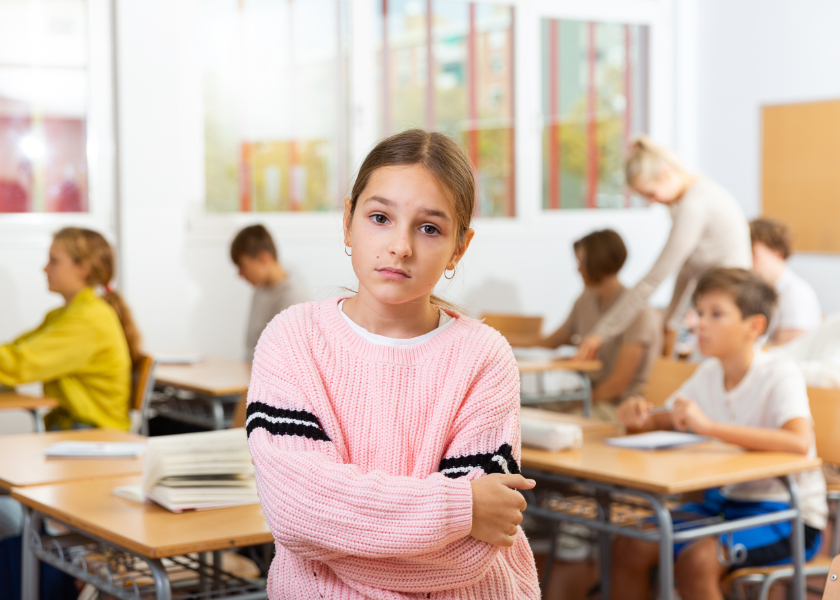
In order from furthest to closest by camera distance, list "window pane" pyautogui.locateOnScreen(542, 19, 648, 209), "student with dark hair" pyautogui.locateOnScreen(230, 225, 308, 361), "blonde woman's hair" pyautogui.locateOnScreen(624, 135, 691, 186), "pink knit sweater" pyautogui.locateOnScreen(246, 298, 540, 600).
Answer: "window pane" pyautogui.locateOnScreen(542, 19, 648, 209) < "student with dark hair" pyautogui.locateOnScreen(230, 225, 308, 361) < "blonde woman's hair" pyautogui.locateOnScreen(624, 135, 691, 186) < "pink knit sweater" pyautogui.locateOnScreen(246, 298, 540, 600)

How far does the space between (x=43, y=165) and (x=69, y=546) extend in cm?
332

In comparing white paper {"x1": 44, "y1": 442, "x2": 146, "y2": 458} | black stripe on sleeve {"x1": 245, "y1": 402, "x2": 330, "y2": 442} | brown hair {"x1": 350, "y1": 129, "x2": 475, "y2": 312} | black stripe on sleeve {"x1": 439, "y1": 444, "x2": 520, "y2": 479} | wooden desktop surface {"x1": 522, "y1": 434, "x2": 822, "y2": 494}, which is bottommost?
wooden desktop surface {"x1": 522, "y1": 434, "x2": 822, "y2": 494}

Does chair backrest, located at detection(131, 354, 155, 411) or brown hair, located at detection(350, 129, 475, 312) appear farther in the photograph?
chair backrest, located at detection(131, 354, 155, 411)

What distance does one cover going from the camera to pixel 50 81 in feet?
15.9

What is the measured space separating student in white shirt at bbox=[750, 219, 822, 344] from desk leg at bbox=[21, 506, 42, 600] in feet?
11.5

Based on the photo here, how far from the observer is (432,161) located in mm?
1271

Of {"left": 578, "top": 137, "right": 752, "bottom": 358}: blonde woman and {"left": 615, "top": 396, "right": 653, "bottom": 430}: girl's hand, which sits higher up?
{"left": 578, "top": 137, "right": 752, "bottom": 358}: blonde woman

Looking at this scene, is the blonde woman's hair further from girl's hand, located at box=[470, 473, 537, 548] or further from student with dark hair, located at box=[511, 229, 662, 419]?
girl's hand, located at box=[470, 473, 537, 548]

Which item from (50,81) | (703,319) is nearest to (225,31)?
(50,81)

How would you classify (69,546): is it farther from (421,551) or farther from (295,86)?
(295,86)

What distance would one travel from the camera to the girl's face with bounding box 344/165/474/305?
1.24m

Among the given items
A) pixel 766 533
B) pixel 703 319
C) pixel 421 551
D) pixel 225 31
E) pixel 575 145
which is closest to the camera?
pixel 421 551

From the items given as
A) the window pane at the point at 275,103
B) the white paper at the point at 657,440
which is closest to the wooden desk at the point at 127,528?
the white paper at the point at 657,440

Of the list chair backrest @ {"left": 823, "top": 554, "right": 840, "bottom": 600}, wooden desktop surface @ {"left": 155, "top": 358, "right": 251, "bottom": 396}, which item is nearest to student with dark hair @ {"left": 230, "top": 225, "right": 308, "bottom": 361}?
wooden desktop surface @ {"left": 155, "top": 358, "right": 251, "bottom": 396}
